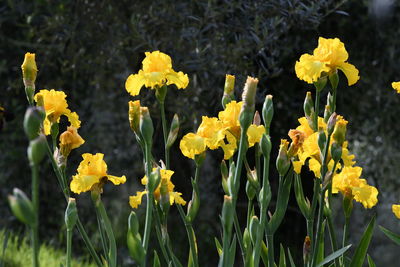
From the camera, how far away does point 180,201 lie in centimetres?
183

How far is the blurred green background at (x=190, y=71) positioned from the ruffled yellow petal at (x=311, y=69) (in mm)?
1873

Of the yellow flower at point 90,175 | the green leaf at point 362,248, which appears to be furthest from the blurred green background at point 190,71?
the yellow flower at point 90,175

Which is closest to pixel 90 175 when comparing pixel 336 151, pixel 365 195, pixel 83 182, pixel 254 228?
pixel 83 182

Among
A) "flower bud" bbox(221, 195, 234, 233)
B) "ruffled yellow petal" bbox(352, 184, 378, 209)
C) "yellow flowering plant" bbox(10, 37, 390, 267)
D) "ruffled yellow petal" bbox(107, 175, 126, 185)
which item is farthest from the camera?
"ruffled yellow petal" bbox(352, 184, 378, 209)

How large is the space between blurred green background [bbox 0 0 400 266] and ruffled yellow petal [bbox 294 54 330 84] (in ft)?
6.14

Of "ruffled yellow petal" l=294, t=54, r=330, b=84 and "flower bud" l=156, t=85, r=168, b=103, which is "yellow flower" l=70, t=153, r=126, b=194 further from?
"ruffled yellow petal" l=294, t=54, r=330, b=84

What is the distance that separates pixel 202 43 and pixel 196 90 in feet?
1.10

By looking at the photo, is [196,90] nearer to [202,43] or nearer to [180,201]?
[202,43]

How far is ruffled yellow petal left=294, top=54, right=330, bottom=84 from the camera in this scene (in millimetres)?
1830

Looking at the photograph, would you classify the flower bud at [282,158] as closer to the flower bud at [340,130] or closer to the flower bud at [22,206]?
the flower bud at [340,130]

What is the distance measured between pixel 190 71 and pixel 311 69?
232 centimetres

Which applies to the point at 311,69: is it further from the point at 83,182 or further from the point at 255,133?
the point at 83,182

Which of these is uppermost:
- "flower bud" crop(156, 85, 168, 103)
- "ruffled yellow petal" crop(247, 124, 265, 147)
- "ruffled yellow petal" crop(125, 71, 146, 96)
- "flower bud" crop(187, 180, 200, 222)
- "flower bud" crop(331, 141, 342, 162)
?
"ruffled yellow petal" crop(125, 71, 146, 96)

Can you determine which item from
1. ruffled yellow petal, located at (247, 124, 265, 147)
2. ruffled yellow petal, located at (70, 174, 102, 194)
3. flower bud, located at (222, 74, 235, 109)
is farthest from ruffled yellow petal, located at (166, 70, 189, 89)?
ruffled yellow petal, located at (70, 174, 102, 194)
